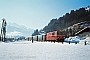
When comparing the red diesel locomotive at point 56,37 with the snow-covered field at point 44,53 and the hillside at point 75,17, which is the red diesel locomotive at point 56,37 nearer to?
the snow-covered field at point 44,53

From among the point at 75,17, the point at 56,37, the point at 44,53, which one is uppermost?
the point at 75,17

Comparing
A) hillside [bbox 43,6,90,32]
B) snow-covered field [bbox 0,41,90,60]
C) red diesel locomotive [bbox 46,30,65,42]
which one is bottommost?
snow-covered field [bbox 0,41,90,60]

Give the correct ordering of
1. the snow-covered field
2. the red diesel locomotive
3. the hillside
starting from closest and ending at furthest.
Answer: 1. the snow-covered field
2. the red diesel locomotive
3. the hillside

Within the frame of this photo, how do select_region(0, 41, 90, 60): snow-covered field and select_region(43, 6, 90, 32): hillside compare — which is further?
select_region(43, 6, 90, 32): hillside

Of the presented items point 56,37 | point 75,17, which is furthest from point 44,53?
point 75,17

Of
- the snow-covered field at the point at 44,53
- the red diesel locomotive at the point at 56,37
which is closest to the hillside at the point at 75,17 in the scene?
the red diesel locomotive at the point at 56,37

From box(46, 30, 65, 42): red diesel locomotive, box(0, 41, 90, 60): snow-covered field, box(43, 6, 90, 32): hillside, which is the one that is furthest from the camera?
box(43, 6, 90, 32): hillside

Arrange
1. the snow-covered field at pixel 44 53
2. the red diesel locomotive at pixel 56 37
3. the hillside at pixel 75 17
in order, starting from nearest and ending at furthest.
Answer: the snow-covered field at pixel 44 53, the red diesel locomotive at pixel 56 37, the hillside at pixel 75 17

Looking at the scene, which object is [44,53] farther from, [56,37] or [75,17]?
[75,17]

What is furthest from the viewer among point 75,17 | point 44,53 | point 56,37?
point 75,17

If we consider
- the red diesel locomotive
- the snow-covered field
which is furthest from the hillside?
the snow-covered field

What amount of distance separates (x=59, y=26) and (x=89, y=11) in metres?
45.8

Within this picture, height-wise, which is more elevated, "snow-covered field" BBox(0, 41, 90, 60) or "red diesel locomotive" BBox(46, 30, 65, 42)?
"red diesel locomotive" BBox(46, 30, 65, 42)

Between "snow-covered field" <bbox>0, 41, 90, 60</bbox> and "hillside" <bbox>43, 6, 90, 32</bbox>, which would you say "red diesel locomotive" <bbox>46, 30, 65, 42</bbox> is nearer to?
"snow-covered field" <bbox>0, 41, 90, 60</bbox>
